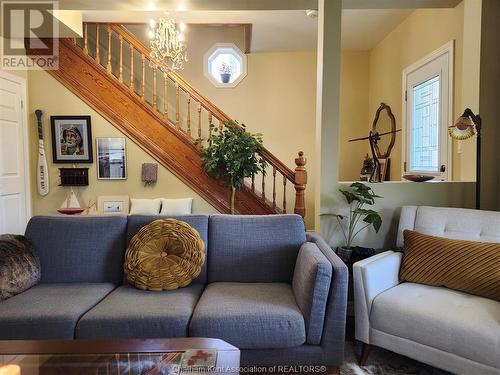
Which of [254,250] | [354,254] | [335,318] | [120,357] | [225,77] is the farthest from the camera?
[225,77]

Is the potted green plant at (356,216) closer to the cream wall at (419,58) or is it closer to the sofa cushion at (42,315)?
the cream wall at (419,58)

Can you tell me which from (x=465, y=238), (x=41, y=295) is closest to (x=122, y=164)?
(x=41, y=295)

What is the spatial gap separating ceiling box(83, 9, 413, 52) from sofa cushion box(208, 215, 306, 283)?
2.67m

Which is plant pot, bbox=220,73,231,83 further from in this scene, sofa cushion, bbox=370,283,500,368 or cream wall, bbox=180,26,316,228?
Answer: sofa cushion, bbox=370,283,500,368

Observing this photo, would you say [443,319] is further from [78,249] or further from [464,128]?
[78,249]

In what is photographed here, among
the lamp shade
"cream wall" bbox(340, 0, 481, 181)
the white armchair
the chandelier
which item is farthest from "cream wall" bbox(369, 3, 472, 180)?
the chandelier

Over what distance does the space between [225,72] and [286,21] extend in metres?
1.37

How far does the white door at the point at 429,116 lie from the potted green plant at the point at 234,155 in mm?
1672

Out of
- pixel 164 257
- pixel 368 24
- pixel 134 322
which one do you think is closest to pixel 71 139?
pixel 164 257

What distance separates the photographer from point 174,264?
2.15 metres

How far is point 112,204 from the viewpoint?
13.4ft

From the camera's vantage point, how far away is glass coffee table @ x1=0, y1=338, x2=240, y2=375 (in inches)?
50.5

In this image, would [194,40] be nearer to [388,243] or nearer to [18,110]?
[18,110]

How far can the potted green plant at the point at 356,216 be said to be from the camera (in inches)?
99.7
